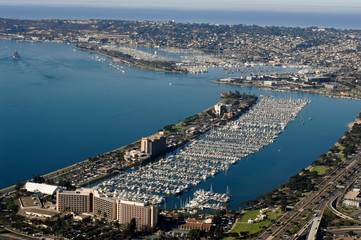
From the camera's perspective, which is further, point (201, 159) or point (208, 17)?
point (208, 17)

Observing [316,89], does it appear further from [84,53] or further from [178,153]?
[84,53]

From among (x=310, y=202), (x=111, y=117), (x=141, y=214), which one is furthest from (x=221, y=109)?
(x=141, y=214)

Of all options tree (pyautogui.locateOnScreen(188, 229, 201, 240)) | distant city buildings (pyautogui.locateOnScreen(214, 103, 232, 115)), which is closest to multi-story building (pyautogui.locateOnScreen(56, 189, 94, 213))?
tree (pyautogui.locateOnScreen(188, 229, 201, 240))

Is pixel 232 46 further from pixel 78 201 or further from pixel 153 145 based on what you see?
pixel 78 201

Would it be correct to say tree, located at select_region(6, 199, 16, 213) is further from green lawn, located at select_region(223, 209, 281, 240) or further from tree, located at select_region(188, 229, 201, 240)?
green lawn, located at select_region(223, 209, 281, 240)

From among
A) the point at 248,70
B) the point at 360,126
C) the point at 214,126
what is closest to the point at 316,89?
the point at 248,70

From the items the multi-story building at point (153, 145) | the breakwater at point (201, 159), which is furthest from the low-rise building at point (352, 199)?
the multi-story building at point (153, 145)

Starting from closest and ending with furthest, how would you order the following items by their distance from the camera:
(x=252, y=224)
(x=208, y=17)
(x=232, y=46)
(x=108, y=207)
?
(x=108, y=207) < (x=252, y=224) < (x=232, y=46) < (x=208, y=17)
